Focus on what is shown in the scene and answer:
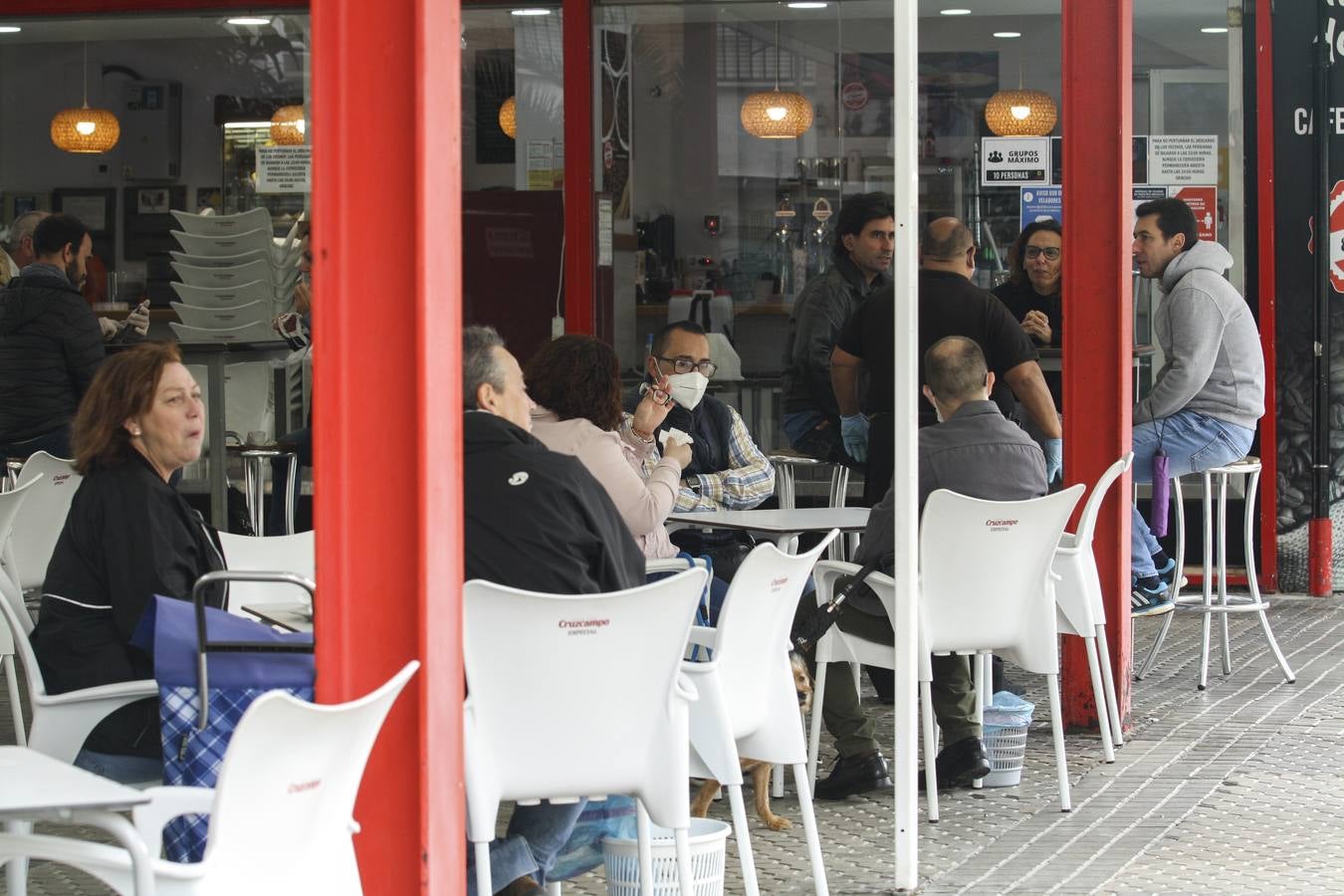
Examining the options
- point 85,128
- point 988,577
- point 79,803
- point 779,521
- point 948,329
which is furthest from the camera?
point 85,128

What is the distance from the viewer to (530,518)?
3.87 m

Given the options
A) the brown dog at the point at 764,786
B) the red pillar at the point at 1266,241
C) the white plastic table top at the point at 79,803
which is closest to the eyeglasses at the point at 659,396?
the brown dog at the point at 764,786

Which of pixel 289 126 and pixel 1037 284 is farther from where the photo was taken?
pixel 289 126

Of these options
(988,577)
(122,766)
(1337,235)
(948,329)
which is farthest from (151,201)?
(122,766)

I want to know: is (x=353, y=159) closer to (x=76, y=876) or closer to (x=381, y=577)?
(x=381, y=577)

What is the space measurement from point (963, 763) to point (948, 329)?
1696 mm

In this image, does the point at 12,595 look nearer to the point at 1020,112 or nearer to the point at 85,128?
the point at 1020,112

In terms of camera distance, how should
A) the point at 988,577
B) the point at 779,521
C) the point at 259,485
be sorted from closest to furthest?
1. the point at 988,577
2. the point at 779,521
3. the point at 259,485

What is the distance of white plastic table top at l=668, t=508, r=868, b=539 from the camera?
18.6 ft

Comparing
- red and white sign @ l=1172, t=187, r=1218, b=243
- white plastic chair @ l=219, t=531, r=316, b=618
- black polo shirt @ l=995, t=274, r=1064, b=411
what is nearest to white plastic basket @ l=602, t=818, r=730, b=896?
white plastic chair @ l=219, t=531, r=316, b=618

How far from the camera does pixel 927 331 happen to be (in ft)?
21.4

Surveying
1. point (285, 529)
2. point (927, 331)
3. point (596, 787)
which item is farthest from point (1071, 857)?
point (285, 529)

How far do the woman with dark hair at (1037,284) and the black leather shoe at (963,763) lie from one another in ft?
9.38

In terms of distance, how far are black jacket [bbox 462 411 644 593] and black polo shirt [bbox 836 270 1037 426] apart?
266cm
